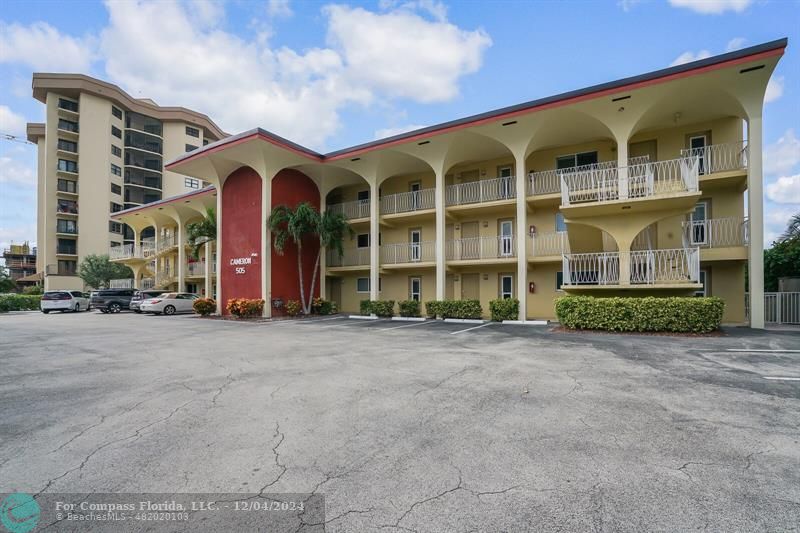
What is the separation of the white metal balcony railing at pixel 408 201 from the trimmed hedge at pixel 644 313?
9.60 m

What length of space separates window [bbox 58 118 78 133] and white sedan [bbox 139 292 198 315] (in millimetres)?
37065

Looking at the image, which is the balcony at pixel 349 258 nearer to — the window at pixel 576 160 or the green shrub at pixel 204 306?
the green shrub at pixel 204 306

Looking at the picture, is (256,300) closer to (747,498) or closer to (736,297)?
(747,498)

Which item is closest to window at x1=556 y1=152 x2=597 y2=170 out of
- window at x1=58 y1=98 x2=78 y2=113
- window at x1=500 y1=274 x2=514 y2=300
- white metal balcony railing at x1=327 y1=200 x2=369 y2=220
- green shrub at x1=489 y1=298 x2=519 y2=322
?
window at x1=500 y1=274 x2=514 y2=300

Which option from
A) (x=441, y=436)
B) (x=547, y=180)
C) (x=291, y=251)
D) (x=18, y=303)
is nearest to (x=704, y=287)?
(x=547, y=180)

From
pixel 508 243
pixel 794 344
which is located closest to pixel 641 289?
pixel 794 344

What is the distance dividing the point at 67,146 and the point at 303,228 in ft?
151

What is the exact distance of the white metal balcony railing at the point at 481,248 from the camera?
18.1 m

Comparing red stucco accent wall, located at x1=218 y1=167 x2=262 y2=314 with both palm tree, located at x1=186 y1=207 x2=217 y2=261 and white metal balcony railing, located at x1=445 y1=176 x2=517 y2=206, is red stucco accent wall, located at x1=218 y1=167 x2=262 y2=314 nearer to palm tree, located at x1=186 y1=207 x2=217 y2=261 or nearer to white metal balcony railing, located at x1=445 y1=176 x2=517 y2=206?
palm tree, located at x1=186 y1=207 x2=217 y2=261

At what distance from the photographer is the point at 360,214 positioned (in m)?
22.1

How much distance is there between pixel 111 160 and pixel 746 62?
199 feet

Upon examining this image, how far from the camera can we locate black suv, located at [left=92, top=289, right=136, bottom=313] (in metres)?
26.8

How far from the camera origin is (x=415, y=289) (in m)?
21.4

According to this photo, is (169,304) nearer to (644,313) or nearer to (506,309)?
(506,309)
